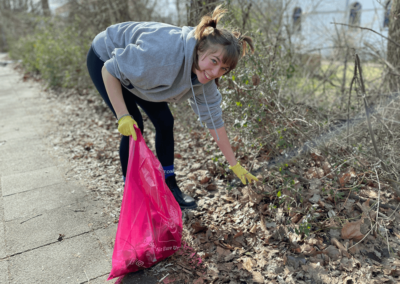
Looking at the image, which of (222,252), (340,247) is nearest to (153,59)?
(222,252)

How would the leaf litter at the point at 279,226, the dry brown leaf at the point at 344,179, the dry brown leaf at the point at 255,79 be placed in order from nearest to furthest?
the leaf litter at the point at 279,226, the dry brown leaf at the point at 344,179, the dry brown leaf at the point at 255,79

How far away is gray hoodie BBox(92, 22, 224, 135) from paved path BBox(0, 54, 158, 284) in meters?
1.13

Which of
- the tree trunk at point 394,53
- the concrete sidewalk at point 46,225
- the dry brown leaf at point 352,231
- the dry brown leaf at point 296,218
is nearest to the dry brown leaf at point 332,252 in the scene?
the dry brown leaf at point 352,231

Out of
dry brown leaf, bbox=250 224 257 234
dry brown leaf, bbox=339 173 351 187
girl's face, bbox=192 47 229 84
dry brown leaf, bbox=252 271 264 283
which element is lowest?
dry brown leaf, bbox=252 271 264 283

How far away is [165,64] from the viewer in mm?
1852

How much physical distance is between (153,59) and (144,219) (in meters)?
0.97

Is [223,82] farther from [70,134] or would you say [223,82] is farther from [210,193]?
[70,134]

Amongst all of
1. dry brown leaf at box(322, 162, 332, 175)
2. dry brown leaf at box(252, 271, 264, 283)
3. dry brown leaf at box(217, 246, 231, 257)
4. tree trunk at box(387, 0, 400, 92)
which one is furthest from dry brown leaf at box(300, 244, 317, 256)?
tree trunk at box(387, 0, 400, 92)

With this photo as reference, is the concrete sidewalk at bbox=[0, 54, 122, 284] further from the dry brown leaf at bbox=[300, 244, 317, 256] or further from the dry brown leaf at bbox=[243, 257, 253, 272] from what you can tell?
the dry brown leaf at bbox=[300, 244, 317, 256]

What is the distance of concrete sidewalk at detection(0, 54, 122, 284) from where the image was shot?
1978mm

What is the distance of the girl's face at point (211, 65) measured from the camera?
5.90 ft

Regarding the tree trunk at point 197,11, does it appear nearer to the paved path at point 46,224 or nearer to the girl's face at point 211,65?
the girl's face at point 211,65

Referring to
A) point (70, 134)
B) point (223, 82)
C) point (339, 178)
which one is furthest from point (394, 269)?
point (70, 134)

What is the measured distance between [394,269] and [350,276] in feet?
0.87
